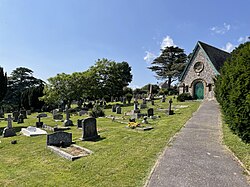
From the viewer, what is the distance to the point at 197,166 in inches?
245

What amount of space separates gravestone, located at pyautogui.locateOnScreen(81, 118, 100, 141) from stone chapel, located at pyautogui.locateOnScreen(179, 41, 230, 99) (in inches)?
976

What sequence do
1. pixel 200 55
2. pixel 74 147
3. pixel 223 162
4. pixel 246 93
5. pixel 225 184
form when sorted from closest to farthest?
1. pixel 225 184
2. pixel 246 93
3. pixel 223 162
4. pixel 74 147
5. pixel 200 55

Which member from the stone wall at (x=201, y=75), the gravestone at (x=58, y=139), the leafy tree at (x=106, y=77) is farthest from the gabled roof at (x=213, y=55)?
the gravestone at (x=58, y=139)

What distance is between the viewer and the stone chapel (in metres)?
32.2

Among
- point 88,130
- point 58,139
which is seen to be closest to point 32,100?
point 88,130

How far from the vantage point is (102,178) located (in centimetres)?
581

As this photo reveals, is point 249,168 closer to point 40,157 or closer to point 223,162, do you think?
point 223,162

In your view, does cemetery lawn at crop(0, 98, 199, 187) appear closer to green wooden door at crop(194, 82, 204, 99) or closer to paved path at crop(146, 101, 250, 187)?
paved path at crop(146, 101, 250, 187)

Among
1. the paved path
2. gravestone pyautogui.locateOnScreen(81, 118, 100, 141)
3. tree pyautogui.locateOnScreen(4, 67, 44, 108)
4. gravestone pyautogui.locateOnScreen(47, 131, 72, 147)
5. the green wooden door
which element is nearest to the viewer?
the paved path

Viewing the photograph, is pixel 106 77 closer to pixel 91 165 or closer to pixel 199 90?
pixel 199 90

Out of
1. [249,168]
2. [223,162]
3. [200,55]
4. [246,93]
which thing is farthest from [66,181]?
[200,55]

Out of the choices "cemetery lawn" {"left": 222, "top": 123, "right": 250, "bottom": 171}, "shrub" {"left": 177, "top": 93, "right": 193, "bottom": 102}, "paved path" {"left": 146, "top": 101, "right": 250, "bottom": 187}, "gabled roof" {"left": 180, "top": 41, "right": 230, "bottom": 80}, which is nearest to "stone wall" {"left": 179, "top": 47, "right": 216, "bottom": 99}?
"gabled roof" {"left": 180, "top": 41, "right": 230, "bottom": 80}

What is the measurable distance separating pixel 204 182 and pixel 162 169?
1168mm

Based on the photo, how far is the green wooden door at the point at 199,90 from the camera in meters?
33.0
